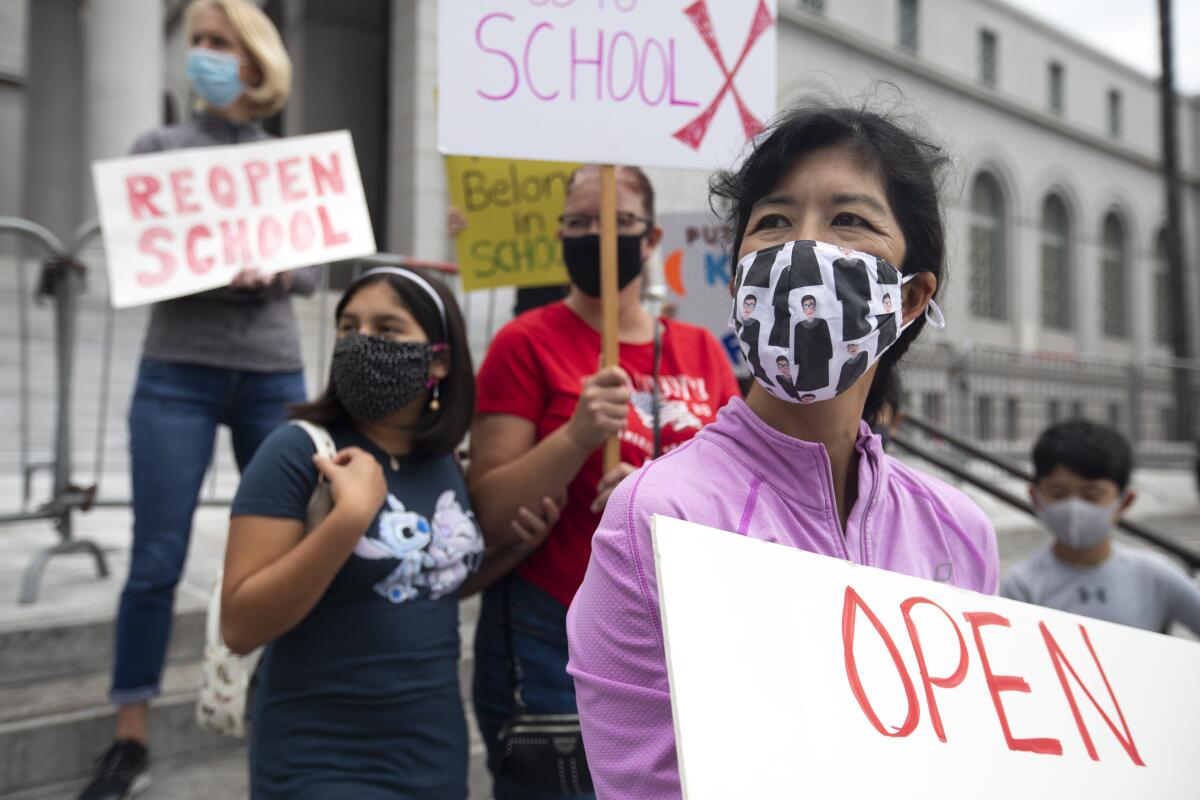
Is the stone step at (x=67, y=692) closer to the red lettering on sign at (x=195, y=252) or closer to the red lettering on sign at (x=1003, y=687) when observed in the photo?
the red lettering on sign at (x=195, y=252)

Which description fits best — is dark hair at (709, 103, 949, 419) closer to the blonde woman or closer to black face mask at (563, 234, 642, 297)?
black face mask at (563, 234, 642, 297)

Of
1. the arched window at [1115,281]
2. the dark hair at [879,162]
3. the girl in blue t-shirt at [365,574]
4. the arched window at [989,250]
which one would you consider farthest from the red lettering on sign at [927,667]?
the arched window at [1115,281]

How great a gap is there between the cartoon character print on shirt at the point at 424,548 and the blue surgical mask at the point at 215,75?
5.73ft

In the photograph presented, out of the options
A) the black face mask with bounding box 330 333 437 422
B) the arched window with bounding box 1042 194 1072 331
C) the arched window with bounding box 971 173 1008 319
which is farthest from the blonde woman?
the arched window with bounding box 1042 194 1072 331

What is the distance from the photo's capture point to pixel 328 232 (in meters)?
3.11

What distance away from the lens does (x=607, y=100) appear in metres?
2.09

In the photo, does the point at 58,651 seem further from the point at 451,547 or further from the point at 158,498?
the point at 451,547

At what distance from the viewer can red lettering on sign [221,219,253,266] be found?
9.64ft

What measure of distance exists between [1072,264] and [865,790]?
2786 centimetres

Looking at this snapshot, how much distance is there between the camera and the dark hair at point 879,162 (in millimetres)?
1306

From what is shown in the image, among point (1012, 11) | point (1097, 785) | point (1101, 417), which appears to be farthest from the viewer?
point (1012, 11)

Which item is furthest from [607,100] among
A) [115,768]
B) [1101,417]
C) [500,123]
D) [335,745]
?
[1101,417]

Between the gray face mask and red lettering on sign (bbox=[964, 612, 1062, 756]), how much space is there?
200 cm

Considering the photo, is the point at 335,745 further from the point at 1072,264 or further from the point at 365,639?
the point at 1072,264
